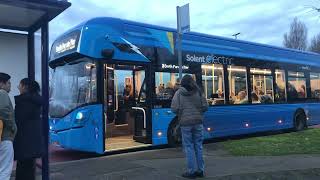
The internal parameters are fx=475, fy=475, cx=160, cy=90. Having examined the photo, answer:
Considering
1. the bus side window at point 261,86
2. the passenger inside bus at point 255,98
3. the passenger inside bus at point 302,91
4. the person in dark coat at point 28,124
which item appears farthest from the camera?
the passenger inside bus at point 302,91

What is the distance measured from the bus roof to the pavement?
2695 mm

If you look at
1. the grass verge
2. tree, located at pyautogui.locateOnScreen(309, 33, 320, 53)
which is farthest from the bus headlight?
tree, located at pyautogui.locateOnScreen(309, 33, 320, 53)

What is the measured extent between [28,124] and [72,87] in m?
4.98

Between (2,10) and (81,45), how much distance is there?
4276 mm

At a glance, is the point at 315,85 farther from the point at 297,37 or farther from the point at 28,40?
the point at 297,37

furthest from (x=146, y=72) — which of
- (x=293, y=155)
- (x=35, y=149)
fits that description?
(x=35, y=149)

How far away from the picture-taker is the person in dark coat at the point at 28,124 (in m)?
6.82

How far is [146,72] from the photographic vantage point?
1268 cm

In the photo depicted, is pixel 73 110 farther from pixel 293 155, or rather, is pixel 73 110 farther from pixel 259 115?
pixel 259 115

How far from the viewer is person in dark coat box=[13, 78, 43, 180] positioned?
268 inches

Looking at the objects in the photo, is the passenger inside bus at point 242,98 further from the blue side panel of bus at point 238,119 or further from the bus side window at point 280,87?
the bus side window at point 280,87

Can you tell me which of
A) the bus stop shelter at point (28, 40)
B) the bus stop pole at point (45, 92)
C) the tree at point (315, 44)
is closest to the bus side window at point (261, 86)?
the bus stop shelter at point (28, 40)

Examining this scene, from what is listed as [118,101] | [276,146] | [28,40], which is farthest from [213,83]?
[28,40]

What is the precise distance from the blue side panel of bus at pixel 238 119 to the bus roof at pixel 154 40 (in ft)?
5.59
